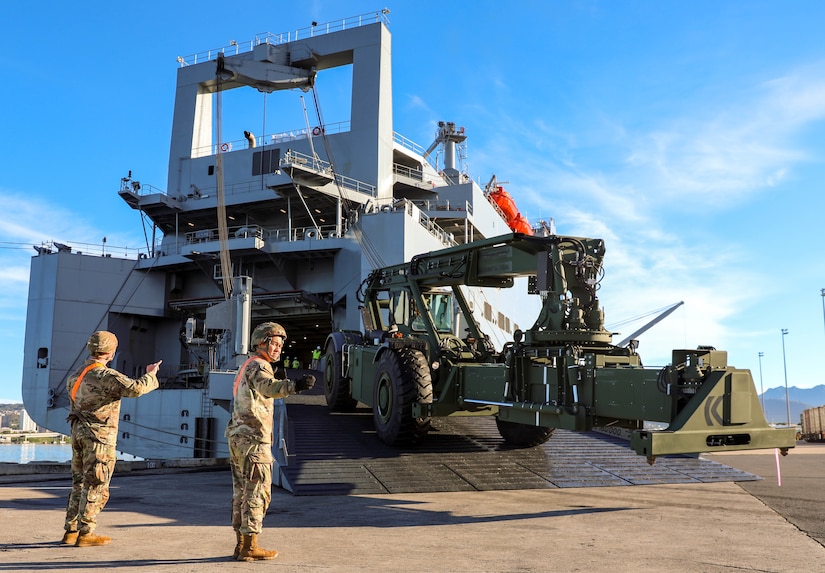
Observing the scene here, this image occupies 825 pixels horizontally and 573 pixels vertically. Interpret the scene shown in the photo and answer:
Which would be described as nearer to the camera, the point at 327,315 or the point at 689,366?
the point at 689,366

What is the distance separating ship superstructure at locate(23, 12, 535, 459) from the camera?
86.5 feet

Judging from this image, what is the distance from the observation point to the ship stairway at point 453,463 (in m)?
9.18

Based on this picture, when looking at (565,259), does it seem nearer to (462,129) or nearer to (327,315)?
(327,315)

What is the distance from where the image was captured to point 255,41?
33969mm

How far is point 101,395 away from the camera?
5684mm

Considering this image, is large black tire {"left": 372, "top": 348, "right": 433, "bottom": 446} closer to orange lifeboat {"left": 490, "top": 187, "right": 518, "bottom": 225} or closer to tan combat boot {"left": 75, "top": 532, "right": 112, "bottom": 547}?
tan combat boot {"left": 75, "top": 532, "right": 112, "bottom": 547}

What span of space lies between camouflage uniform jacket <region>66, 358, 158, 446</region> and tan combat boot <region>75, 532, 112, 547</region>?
2.52ft

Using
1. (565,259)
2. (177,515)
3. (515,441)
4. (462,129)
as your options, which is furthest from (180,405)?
(462,129)

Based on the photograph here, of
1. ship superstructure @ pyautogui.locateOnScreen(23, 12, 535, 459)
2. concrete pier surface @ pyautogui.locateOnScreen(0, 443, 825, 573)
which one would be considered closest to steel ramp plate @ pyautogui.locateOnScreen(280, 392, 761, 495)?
concrete pier surface @ pyautogui.locateOnScreen(0, 443, 825, 573)

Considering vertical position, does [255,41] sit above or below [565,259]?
above

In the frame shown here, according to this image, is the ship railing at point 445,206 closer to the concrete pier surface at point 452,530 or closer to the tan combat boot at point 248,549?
the concrete pier surface at point 452,530

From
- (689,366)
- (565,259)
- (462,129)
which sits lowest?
(689,366)

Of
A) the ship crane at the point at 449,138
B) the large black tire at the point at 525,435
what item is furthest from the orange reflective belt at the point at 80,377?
the ship crane at the point at 449,138

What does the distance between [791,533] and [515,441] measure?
5418mm
